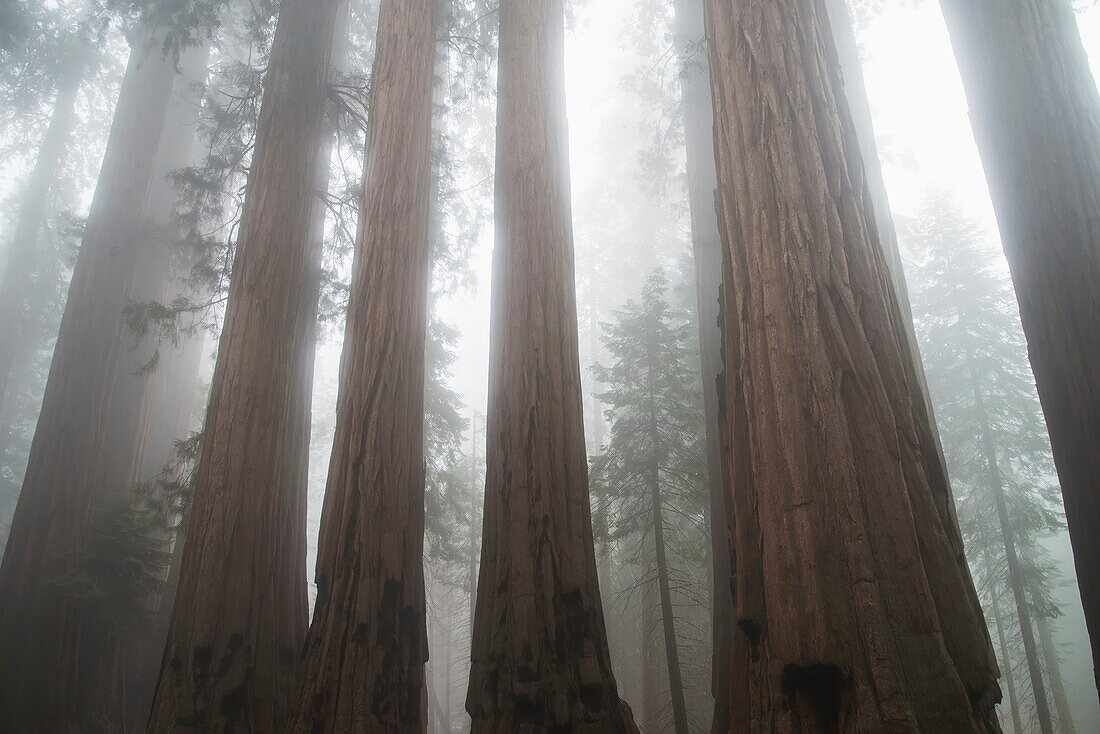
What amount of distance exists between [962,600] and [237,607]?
439 cm

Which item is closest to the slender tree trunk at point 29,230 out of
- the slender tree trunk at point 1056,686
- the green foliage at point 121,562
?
the green foliage at point 121,562

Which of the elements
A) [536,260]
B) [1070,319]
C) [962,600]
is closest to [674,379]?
[536,260]

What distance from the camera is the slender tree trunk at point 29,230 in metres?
18.2

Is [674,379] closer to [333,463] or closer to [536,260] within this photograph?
[536,260]

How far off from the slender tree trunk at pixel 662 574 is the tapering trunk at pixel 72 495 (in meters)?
7.01

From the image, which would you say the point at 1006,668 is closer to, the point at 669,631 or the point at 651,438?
the point at 669,631

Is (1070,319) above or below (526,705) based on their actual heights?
above

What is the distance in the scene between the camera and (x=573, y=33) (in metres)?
10.5

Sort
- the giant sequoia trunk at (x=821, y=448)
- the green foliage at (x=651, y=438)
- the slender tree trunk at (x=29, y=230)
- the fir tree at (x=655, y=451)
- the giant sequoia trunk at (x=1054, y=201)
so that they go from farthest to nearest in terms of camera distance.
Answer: the slender tree trunk at (x=29, y=230) → the green foliage at (x=651, y=438) → the fir tree at (x=655, y=451) → the giant sequoia trunk at (x=1054, y=201) → the giant sequoia trunk at (x=821, y=448)

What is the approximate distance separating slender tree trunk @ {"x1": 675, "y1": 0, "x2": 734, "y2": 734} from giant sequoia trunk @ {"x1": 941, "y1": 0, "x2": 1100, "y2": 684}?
1.83 m

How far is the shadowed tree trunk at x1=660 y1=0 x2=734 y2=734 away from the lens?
499 centimetres

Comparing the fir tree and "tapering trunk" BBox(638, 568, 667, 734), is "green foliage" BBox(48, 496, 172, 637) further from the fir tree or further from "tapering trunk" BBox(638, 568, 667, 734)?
"tapering trunk" BBox(638, 568, 667, 734)

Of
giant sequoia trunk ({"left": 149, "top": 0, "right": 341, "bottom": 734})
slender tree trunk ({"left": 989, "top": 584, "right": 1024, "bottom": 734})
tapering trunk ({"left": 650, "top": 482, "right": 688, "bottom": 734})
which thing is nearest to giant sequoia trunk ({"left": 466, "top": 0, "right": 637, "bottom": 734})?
giant sequoia trunk ({"left": 149, "top": 0, "right": 341, "bottom": 734})

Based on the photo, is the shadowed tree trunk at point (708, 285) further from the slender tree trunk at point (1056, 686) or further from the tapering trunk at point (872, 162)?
the slender tree trunk at point (1056, 686)
